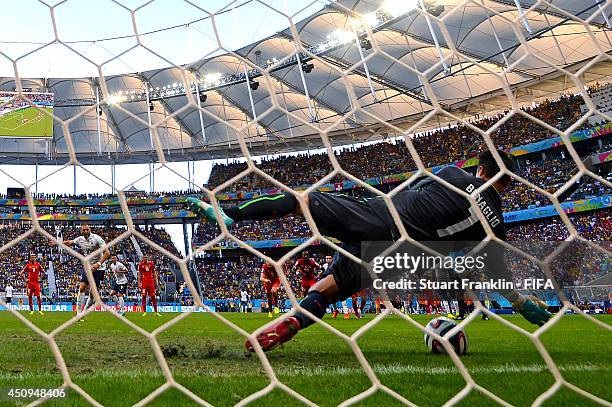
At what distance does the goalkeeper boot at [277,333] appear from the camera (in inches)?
90.4

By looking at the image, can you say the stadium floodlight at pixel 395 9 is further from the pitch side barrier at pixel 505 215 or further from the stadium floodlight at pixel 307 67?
the pitch side barrier at pixel 505 215

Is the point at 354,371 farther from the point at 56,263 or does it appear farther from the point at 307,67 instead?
the point at 56,263

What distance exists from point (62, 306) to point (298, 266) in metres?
13.4

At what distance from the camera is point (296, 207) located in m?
2.26

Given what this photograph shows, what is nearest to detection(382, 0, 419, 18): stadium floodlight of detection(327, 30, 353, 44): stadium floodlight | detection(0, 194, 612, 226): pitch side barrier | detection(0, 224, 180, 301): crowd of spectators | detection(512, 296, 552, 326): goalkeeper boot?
detection(327, 30, 353, 44): stadium floodlight

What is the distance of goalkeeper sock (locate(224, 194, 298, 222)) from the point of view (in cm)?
222

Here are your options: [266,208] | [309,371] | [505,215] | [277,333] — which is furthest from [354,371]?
[505,215]

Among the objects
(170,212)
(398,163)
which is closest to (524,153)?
(398,163)

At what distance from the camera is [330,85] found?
21344mm

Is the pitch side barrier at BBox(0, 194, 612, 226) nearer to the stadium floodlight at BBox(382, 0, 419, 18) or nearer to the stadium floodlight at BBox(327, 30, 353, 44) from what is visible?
the stadium floodlight at BBox(382, 0, 419, 18)

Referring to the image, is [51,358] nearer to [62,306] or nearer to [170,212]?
[62,306]

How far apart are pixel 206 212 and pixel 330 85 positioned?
20.0 metres

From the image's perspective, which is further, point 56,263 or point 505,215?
point 56,263

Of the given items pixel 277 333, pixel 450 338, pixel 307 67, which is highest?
pixel 307 67
